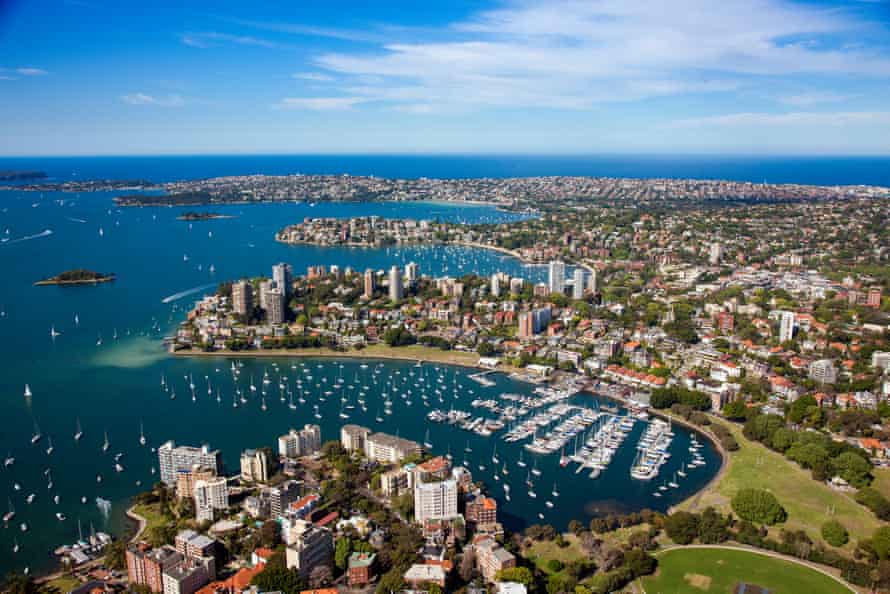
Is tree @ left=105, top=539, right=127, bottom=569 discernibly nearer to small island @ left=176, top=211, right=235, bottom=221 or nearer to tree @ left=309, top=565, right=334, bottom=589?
tree @ left=309, top=565, right=334, bottom=589

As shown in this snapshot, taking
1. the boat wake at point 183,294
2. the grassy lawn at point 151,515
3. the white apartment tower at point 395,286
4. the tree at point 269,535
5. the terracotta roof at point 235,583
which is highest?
the white apartment tower at point 395,286

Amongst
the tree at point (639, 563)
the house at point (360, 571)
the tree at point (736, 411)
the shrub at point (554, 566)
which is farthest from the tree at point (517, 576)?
the tree at point (736, 411)

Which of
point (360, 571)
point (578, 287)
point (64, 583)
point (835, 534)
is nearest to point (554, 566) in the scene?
point (360, 571)

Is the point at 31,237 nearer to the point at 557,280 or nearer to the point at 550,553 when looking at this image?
the point at 557,280

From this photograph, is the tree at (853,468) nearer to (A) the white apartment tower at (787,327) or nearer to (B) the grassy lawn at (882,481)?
(B) the grassy lawn at (882,481)

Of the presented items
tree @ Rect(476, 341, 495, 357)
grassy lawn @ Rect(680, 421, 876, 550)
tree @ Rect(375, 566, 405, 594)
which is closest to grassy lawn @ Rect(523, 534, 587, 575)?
tree @ Rect(375, 566, 405, 594)

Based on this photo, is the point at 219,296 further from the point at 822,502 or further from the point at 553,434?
the point at 822,502
